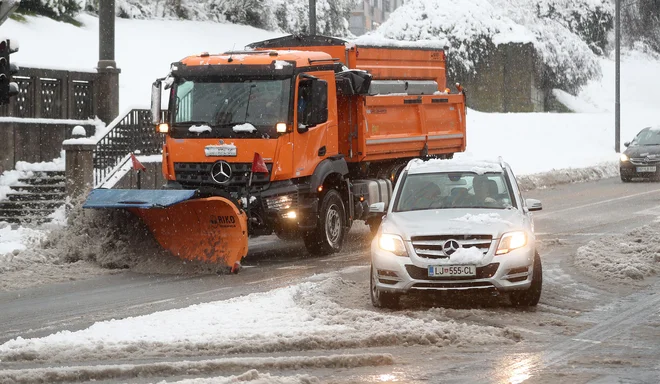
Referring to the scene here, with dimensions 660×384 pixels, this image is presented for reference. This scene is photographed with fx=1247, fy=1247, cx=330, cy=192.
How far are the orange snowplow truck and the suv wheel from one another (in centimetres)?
385

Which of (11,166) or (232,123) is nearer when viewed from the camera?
(232,123)

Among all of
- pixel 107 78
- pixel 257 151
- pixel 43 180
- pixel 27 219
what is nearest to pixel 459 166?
pixel 257 151

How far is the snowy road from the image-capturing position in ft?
30.0

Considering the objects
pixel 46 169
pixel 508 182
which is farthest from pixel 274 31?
pixel 508 182

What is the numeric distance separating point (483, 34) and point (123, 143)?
89.4ft

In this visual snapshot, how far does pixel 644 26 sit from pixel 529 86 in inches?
710

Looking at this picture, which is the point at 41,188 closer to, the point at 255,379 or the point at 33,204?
the point at 33,204

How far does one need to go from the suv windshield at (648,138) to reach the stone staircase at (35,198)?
59.1ft

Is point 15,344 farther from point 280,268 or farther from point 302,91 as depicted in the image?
point 302,91

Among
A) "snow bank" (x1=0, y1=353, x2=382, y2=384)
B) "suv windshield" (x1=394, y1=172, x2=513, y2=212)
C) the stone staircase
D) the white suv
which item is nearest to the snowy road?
"snow bank" (x1=0, y1=353, x2=382, y2=384)

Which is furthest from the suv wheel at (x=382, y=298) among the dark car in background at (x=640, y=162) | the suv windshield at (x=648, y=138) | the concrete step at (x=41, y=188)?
the suv windshield at (x=648, y=138)

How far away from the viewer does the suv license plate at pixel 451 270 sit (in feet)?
39.6

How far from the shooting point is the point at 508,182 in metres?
13.6

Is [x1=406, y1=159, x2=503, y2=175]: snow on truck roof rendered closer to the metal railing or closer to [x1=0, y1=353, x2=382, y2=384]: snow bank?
[x1=0, y1=353, x2=382, y2=384]: snow bank
